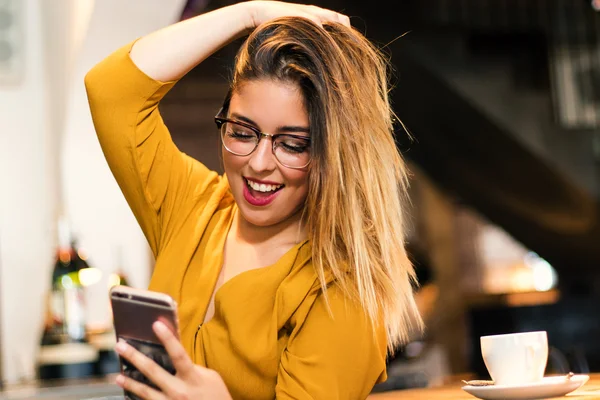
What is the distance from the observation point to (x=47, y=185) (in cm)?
442

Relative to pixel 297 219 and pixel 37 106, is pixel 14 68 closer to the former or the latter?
pixel 37 106

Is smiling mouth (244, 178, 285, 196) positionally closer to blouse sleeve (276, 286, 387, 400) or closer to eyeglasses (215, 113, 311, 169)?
eyeglasses (215, 113, 311, 169)

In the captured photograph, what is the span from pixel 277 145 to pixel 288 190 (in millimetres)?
79

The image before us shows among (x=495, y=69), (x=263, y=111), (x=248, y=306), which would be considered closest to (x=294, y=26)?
(x=263, y=111)

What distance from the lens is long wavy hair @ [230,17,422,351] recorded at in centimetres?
134

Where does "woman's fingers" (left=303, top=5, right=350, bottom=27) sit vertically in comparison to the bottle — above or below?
above

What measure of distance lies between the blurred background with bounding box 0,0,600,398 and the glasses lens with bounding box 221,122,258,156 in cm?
179

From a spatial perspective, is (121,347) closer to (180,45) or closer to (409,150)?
(180,45)

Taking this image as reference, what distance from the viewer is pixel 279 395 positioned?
1302mm

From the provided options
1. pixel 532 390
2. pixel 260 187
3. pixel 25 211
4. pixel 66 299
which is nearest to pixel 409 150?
pixel 25 211

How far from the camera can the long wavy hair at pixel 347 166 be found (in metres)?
1.34

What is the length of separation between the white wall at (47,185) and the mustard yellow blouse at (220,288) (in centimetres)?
180

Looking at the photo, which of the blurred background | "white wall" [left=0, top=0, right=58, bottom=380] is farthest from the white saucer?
"white wall" [left=0, top=0, right=58, bottom=380]

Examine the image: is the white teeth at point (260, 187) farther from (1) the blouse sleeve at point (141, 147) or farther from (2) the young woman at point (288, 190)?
(1) the blouse sleeve at point (141, 147)
